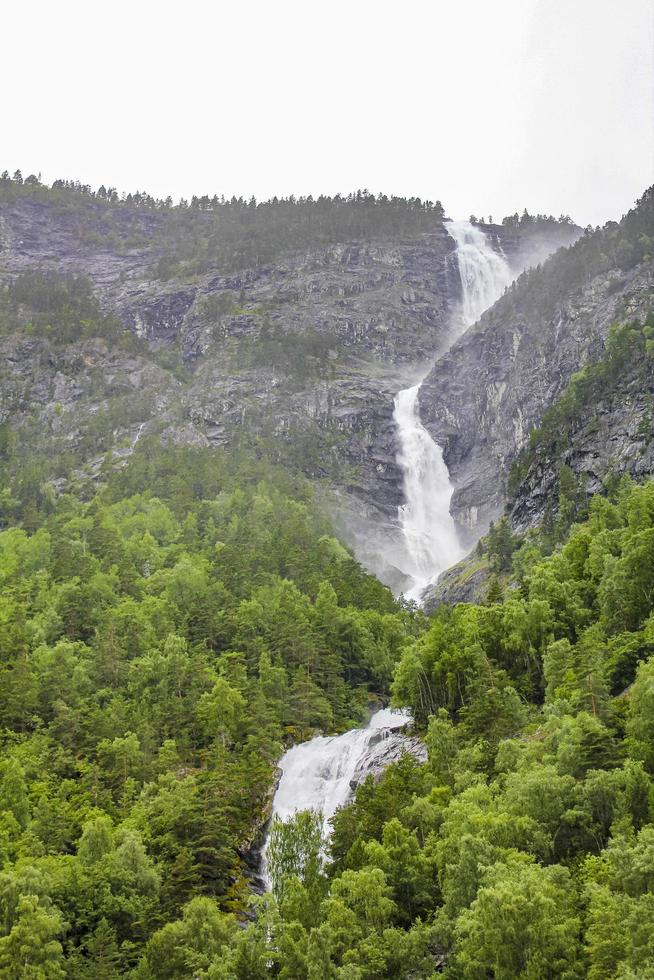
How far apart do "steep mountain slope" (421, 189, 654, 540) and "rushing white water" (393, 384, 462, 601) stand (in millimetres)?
2666

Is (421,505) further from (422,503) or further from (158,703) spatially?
(158,703)

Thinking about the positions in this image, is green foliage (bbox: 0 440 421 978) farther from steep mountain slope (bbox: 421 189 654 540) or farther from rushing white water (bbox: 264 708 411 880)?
steep mountain slope (bbox: 421 189 654 540)

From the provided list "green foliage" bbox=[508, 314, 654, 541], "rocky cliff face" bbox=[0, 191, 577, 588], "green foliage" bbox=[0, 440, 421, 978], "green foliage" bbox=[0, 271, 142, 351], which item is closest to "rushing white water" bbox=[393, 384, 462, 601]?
"rocky cliff face" bbox=[0, 191, 577, 588]

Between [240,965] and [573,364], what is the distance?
11999 cm

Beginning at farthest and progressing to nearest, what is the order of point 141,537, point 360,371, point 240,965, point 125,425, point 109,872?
point 360,371
point 125,425
point 141,537
point 109,872
point 240,965

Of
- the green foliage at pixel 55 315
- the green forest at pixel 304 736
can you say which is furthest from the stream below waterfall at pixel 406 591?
the green foliage at pixel 55 315

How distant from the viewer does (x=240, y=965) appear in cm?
3378

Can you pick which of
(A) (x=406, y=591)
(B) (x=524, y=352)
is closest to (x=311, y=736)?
(A) (x=406, y=591)

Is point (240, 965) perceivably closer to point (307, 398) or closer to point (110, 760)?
point (110, 760)

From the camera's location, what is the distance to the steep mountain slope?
136750 mm

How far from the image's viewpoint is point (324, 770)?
5906cm

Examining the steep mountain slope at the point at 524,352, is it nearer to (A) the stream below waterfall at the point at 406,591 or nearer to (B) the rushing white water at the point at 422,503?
(B) the rushing white water at the point at 422,503

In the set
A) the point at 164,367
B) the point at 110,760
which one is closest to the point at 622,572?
the point at 110,760

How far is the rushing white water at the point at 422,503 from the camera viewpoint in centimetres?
13912
